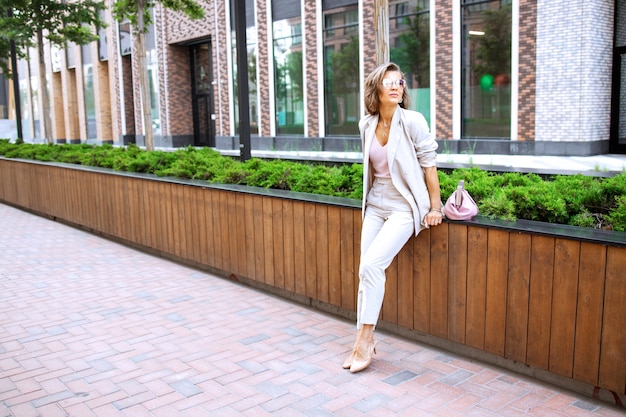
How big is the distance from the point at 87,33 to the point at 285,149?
803cm

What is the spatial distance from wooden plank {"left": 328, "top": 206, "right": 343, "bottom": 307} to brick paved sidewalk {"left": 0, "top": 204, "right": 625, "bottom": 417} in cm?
25

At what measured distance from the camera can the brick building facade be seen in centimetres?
1645

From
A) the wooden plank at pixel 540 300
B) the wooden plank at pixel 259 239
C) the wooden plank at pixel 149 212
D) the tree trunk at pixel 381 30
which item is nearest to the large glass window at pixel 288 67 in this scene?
the wooden plank at pixel 149 212

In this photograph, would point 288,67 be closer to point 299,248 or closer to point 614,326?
point 299,248

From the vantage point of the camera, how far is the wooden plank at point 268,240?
6242 mm

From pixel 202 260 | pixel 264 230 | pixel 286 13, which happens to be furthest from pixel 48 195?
pixel 286 13

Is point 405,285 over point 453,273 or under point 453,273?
under

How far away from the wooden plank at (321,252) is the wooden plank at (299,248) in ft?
0.58

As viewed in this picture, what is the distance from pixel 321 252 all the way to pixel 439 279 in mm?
1346

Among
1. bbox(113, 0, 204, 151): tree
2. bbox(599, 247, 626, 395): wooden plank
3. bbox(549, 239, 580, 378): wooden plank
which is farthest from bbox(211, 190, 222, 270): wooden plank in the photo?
bbox(113, 0, 204, 151): tree

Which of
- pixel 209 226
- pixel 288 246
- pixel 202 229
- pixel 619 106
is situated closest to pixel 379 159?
pixel 288 246

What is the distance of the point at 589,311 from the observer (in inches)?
148

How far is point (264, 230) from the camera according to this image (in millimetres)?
6352

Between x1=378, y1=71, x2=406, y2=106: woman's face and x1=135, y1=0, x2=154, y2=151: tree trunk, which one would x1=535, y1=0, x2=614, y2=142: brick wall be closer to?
x1=135, y1=0, x2=154, y2=151: tree trunk
